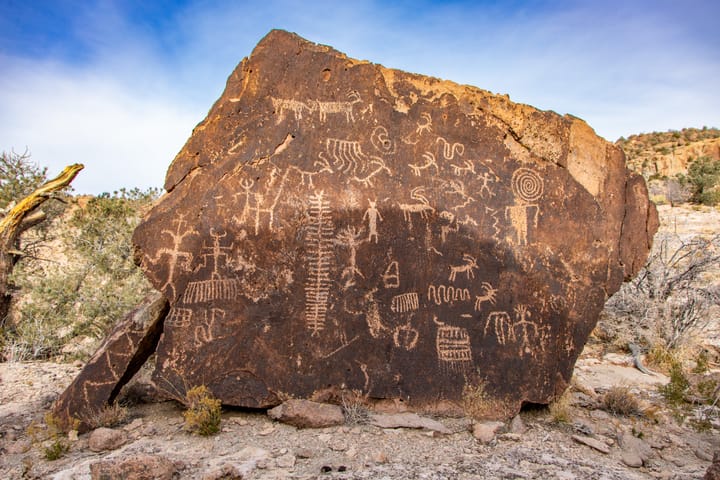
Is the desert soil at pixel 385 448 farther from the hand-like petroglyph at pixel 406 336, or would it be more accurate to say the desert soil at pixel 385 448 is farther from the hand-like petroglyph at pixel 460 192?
the hand-like petroglyph at pixel 460 192

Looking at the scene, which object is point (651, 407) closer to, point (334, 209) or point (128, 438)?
point (334, 209)

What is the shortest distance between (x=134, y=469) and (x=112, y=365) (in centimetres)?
142

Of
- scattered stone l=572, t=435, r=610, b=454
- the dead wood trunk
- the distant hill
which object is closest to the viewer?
scattered stone l=572, t=435, r=610, b=454

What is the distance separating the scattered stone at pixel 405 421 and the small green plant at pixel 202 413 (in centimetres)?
119

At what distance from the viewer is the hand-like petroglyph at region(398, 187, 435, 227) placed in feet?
15.0

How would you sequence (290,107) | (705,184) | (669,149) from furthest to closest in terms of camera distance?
(669,149)
(705,184)
(290,107)

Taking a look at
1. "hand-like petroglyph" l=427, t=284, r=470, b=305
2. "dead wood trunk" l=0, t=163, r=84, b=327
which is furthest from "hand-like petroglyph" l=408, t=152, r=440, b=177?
"dead wood trunk" l=0, t=163, r=84, b=327

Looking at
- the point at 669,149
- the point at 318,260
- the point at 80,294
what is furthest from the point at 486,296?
the point at 669,149

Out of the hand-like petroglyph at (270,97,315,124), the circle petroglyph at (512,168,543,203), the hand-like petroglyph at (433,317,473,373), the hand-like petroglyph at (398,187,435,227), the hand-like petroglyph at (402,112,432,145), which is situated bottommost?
the hand-like petroglyph at (433,317,473,373)

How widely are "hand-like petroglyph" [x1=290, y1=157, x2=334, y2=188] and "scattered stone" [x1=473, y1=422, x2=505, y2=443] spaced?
7.72ft

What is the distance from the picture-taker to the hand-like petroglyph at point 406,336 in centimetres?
443

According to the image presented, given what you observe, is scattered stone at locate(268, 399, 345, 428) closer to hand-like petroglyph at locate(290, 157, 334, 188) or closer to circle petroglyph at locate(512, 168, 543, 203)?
hand-like petroglyph at locate(290, 157, 334, 188)

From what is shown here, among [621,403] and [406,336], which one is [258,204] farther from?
[621,403]

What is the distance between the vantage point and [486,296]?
455 centimetres
